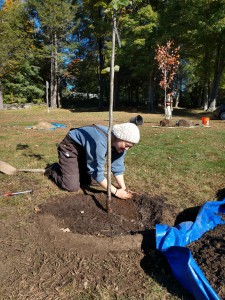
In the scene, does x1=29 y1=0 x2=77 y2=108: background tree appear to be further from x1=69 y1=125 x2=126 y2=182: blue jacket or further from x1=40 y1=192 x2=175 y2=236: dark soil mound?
x1=40 y1=192 x2=175 y2=236: dark soil mound

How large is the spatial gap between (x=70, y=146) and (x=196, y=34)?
671 inches

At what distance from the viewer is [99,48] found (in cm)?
2681

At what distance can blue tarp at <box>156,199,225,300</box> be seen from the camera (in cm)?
181

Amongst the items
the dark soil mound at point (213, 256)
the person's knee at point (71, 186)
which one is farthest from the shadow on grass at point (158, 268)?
the person's knee at point (71, 186)

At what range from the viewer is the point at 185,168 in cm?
482

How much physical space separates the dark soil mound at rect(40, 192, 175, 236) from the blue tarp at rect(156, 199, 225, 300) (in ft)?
1.42

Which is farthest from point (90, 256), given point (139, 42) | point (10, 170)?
point (139, 42)

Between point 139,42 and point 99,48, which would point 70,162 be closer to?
point 139,42

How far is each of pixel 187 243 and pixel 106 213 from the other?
1082 mm

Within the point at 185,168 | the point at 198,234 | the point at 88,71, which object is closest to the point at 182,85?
the point at 88,71

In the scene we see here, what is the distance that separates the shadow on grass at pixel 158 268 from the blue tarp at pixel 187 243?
58 millimetres

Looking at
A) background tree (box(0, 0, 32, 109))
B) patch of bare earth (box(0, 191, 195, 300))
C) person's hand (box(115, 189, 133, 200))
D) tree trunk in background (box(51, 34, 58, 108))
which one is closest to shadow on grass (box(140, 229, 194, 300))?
patch of bare earth (box(0, 191, 195, 300))

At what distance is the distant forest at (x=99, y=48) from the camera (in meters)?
19.2

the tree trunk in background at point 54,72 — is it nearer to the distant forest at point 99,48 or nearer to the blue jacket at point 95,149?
the distant forest at point 99,48
